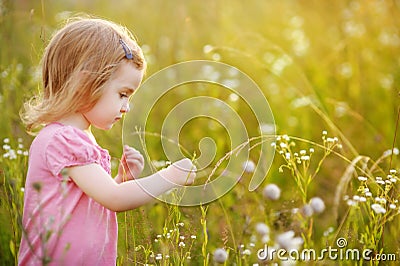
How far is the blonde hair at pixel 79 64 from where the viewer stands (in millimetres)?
1501

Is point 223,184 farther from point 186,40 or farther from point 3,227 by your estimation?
point 186,40

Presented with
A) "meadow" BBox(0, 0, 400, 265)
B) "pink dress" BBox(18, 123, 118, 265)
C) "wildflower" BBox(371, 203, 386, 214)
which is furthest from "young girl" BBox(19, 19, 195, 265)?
"wildflower" BBox(371, 203, 386, 214)

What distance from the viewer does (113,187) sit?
1426 millimetres

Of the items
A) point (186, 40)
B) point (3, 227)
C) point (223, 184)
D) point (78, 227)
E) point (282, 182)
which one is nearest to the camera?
point (78, 227)

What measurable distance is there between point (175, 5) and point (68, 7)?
3.32ft

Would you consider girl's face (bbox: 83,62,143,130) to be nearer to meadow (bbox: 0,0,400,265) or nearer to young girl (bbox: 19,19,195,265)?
young girl (bbox: 19,19,195,265)

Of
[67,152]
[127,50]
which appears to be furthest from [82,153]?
[127,50]

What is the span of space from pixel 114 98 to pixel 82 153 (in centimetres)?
17

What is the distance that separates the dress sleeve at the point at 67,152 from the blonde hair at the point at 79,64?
0.27ft

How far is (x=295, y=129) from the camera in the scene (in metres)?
3.16

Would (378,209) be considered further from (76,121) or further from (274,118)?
(274,118)

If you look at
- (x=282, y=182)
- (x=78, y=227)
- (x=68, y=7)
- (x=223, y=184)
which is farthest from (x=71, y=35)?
(x=68, y=7)

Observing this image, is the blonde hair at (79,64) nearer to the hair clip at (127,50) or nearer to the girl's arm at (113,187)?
the hair clip at (127,50)

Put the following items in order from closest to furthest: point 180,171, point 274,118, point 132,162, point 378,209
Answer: point 378,209 → point 180,171 → point 132,162 → point 274,118
